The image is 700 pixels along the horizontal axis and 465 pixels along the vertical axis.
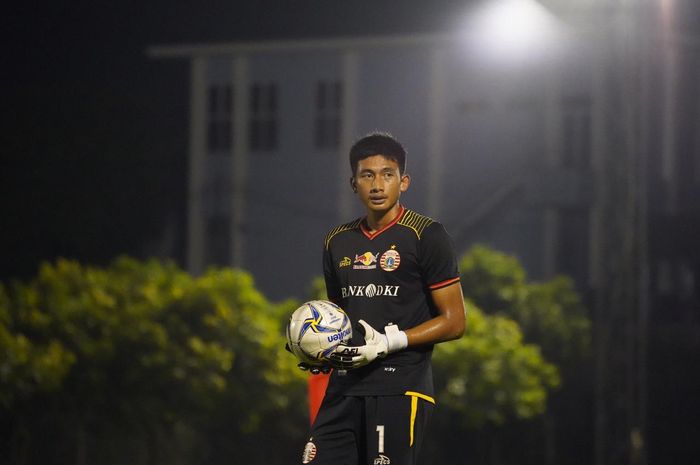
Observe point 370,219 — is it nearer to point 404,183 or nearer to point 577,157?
point 404,183

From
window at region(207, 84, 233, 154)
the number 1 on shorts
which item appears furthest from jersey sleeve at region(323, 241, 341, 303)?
window at region(207, 84, 233, 154)

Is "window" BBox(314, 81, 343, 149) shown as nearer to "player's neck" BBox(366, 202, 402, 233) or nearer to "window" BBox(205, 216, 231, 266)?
"window" BBox(205, 216, 231, 266)

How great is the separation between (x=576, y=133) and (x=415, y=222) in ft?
15.7

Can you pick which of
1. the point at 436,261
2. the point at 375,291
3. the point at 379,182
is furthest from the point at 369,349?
the point at 379,182

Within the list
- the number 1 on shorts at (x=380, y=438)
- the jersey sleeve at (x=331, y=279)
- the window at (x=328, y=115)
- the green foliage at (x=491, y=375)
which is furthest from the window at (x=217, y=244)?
the number 1 on shorts at (x=380, y=438)

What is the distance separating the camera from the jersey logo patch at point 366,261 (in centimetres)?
287

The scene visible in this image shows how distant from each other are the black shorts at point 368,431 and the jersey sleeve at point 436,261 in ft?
1.00

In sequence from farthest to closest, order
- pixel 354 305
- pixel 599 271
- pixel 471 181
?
pixel 471 181
pixel 599 271
pixel 354 305

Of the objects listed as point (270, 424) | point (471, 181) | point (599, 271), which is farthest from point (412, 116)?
point (270, 424)

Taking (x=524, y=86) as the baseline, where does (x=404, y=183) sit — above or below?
below

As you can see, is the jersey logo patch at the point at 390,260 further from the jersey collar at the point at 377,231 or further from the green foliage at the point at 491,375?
the green foliage at the point at 491,375

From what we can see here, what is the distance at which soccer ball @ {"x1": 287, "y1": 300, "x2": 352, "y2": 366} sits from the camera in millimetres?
2740

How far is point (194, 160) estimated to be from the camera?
775 centimetres

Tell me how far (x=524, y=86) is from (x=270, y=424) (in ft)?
9.64
